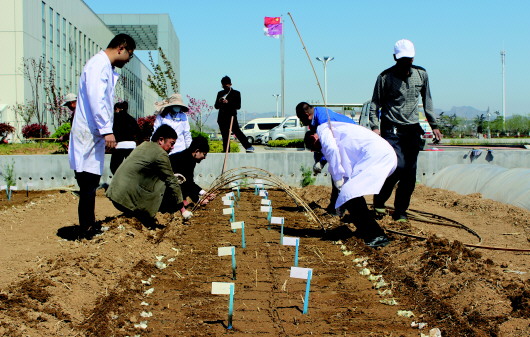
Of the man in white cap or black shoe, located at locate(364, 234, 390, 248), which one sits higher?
the man in white cap

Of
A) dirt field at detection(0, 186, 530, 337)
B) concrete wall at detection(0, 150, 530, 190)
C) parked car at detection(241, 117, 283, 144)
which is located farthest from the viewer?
parked car at detection(241, 117, 283, 144)

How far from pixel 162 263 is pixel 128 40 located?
6.17 ft

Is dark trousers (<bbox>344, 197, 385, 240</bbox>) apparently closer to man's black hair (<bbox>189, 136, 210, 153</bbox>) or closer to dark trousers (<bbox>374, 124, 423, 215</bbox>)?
dark trousers (<bbox>374, 124, 423, 215</bbox>)

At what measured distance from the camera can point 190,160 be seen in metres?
7.06

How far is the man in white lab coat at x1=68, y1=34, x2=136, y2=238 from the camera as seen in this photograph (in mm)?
4648

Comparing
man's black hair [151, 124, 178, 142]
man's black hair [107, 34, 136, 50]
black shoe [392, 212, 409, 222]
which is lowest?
black shoe [392, 212, 409, 222]

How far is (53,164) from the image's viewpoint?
9.79 metres

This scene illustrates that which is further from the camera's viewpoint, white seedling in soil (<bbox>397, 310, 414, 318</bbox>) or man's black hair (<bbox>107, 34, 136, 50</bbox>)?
man's black hair (<bbox>107, 34, 136, 50</bbox>)

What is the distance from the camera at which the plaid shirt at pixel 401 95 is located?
5.88 meters

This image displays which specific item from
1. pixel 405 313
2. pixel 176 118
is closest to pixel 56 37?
pixel 176 118

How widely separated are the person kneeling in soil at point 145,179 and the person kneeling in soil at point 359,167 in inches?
61.3

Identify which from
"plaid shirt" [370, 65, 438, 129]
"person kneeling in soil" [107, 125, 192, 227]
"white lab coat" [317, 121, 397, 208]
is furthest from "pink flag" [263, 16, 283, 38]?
"white lab coat" [317, 121, 397, 208]

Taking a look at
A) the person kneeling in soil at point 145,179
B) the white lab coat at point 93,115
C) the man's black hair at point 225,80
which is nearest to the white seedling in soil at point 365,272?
the person kneeling in soil at point 145,179

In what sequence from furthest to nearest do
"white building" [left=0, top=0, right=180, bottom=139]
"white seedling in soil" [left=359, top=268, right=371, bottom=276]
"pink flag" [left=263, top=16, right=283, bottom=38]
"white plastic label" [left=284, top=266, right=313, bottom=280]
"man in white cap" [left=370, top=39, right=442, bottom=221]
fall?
"white building" [left=0, top=0, right=180, bottom=139] → "pink flag" [left=263, top=16, right=283, bottom=38] → "man in white cap" [left=370, top=39, right=442, bottom=221] → "white seedling in soil" [left=359, top=268, right=371, bottom=276] → "white plastic label" [left=284, top=266, right=313, bottom=280]
